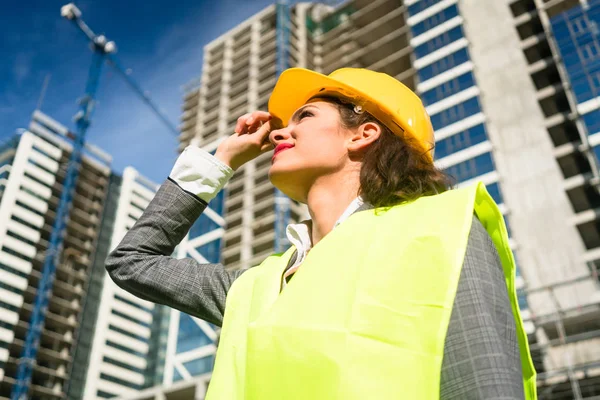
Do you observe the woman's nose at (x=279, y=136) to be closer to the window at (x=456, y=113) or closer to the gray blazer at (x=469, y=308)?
the gray blazer at (x=469, y=308)

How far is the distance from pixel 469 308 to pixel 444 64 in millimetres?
32634

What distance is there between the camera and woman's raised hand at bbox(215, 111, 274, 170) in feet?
6.36

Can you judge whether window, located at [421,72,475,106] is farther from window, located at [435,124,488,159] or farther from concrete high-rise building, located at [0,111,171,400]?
concrete high-rise building, located at [0,111,171,400]

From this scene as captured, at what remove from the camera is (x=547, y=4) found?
29.7 metres

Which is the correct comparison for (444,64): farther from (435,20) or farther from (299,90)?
(299,90)

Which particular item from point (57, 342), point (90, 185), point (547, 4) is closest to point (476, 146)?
point (547, 4)

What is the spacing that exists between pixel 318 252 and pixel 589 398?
2230cm

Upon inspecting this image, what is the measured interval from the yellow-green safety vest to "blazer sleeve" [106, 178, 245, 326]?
39cm

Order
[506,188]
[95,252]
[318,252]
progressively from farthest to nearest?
[95,252], [506,188], [318,252]

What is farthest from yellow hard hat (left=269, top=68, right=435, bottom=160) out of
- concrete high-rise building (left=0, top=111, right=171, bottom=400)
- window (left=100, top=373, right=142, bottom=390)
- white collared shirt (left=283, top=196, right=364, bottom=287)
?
window (left=100, top=373, right=142, bottom=390)

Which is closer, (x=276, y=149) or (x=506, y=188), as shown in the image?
(x=276, y=149)

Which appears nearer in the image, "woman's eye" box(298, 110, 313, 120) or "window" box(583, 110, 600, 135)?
"woman's eye" box(298, 110, 313, 120)

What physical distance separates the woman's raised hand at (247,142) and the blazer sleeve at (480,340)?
1.05 metres

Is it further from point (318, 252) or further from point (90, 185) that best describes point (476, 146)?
point (90, 185)
